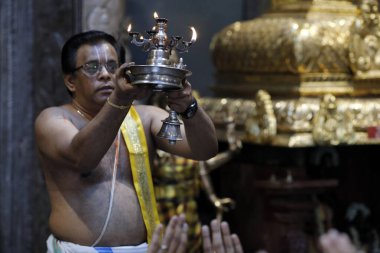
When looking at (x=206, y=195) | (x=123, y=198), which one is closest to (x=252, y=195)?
(x=206, y=195)

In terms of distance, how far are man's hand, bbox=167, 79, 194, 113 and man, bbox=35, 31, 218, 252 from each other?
0.19 metres

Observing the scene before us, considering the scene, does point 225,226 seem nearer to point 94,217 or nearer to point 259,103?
point 94,217

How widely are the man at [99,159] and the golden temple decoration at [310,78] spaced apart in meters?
2.05

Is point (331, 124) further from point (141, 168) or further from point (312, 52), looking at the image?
point (141, 168)

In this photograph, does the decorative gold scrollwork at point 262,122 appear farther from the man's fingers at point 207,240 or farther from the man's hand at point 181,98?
the man's fingers at point 207,240

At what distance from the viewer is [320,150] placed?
20.4ft

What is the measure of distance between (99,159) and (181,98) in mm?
421

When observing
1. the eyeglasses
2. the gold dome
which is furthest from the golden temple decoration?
the eyeglasses

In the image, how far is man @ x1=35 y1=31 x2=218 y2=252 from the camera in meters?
3.52

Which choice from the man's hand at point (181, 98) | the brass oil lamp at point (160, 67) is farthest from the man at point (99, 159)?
the brass oil lamp at point (160, 67)

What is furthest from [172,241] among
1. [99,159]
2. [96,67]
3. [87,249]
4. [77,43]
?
[77,43]

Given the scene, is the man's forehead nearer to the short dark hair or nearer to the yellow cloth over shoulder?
the short dark hair

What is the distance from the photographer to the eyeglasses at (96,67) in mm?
3668

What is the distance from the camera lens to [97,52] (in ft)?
12.1
